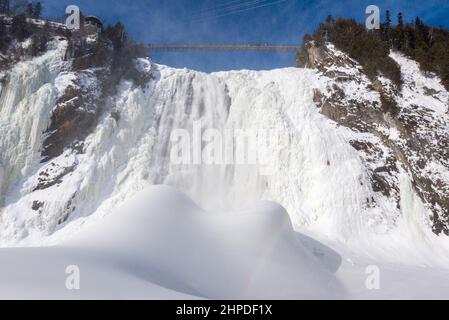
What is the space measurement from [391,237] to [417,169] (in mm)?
4464

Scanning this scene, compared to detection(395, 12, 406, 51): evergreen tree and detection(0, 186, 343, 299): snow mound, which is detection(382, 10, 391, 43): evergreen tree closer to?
detection(395, 12, 406, 51): evergreen tree

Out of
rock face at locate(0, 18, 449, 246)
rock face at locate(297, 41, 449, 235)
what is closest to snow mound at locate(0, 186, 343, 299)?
rock face at locate(0, 18, 449, 246)

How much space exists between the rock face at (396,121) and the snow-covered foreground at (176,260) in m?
9.57

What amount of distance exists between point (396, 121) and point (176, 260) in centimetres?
1777

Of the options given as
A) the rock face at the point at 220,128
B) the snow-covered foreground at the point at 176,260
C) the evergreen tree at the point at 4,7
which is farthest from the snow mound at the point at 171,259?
the evergreen tree at the point at 4,7

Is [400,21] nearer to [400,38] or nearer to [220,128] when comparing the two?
[400,38]

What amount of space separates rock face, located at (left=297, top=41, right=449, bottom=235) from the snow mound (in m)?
11.3

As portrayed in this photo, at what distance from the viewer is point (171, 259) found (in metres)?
4.89

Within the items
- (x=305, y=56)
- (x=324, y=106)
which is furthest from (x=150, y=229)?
(x=305, y=56)

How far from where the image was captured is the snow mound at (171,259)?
3.52 metres

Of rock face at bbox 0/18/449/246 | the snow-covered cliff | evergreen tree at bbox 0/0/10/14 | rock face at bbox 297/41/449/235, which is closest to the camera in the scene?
the snow-covered cliff

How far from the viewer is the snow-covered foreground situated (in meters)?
3.52

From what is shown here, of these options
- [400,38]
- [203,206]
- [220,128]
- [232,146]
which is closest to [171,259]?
[203,206]

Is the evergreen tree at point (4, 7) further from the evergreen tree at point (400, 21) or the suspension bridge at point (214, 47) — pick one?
the evergreen tree at point (400, 21)
